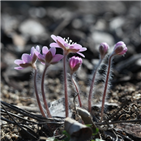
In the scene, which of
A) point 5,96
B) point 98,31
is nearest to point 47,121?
point 5,96

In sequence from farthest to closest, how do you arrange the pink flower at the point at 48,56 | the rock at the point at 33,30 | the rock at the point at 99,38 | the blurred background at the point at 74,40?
the rock at the point at 33,30 → the rock at the point at 99,38 → the blurred background at the point at 74,40 → the pink flower at the point at 48,56

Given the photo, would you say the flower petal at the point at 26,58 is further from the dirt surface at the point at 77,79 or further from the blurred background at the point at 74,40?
the blurred background at the point at 74,40

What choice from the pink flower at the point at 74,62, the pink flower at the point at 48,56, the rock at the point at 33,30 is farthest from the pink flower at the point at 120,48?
the rock at the point at 33,30

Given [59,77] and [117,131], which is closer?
[117,131]

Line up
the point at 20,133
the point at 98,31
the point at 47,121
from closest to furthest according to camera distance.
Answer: the point at 47,121 → the point at 20,133 → the point at 98,31

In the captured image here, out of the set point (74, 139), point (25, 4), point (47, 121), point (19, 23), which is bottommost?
point (74, 139)

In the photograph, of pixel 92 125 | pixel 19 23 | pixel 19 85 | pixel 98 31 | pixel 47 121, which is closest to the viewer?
pixel 92 125

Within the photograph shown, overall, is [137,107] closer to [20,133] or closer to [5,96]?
[20,133]

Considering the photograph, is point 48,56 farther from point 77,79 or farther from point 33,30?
point 33,30
